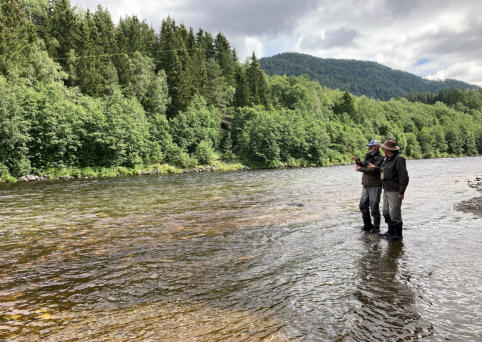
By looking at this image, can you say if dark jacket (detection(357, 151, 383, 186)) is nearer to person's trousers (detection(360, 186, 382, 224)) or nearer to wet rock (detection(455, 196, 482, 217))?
person's trousers (detection(360, 186, 382, 224))

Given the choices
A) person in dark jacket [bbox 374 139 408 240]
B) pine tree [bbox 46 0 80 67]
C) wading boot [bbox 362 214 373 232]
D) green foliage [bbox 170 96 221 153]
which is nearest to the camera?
person in dark jacket [bbox 374 139 408 240]

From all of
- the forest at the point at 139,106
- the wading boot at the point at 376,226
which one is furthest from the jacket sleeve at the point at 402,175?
the forest at the point at 139,106

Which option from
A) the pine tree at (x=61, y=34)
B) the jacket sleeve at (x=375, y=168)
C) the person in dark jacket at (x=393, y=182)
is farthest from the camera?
the pine tree at (x=61, y=34)

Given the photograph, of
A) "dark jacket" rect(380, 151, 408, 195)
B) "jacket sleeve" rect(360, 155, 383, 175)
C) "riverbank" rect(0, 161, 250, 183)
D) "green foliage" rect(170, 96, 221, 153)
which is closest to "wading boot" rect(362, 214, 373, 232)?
"dark jacket" rect(380, 151, 408, 195)

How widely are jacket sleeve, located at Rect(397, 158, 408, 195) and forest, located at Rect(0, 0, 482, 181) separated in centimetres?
4005

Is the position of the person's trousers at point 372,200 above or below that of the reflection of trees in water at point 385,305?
above

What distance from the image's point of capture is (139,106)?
58562 mm

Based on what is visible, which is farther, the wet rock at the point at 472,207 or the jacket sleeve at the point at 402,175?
the wet rock at the point at 472,207

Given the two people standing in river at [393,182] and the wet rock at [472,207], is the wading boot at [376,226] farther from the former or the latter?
the wet rock at [472,207]

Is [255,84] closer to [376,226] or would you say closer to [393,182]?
[376,226]

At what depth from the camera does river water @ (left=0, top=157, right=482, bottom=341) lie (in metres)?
4.61

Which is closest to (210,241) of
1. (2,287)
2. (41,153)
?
(2,287)

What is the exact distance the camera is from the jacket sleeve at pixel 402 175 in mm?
8844

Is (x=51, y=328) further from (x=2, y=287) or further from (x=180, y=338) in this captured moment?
(x=2, y=287)
